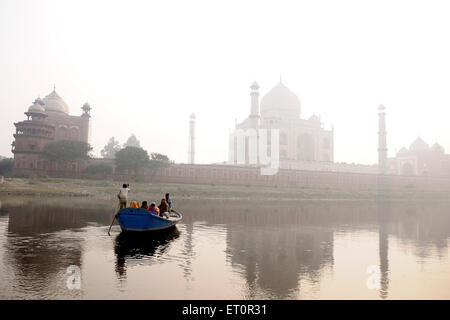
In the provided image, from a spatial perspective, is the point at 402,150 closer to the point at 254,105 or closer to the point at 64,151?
the point at 254,105

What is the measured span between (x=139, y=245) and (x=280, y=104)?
62136mm

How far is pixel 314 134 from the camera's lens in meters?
73.9

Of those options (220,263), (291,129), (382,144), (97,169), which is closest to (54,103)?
(97,169)

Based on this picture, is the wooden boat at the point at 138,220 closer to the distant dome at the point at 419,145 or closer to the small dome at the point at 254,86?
the small dome at the point at 254,86

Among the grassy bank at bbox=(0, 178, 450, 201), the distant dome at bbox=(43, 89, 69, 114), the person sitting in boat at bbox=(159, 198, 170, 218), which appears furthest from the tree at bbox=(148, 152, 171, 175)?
the person sitting in boat at bbox=(159, 198, 170, 218)

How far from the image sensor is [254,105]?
61.2 m

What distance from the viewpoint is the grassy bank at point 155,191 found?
3303 cm

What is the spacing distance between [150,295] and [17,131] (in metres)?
48.8

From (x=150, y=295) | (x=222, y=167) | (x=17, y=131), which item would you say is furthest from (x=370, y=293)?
(x=17, y=131)

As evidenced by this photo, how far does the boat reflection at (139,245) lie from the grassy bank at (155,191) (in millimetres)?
21152

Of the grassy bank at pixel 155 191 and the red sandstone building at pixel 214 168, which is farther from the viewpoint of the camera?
the red sandstone building at pixel 214 168

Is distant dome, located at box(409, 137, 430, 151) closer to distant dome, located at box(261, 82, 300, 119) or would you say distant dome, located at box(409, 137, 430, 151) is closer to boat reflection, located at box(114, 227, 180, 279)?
distant dome, located at box(261, 82, 300, 119)

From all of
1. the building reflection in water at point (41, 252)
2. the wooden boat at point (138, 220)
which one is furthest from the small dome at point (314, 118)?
the wooden boat at point (138, 220)

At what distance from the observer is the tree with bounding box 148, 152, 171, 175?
47.8 meters
